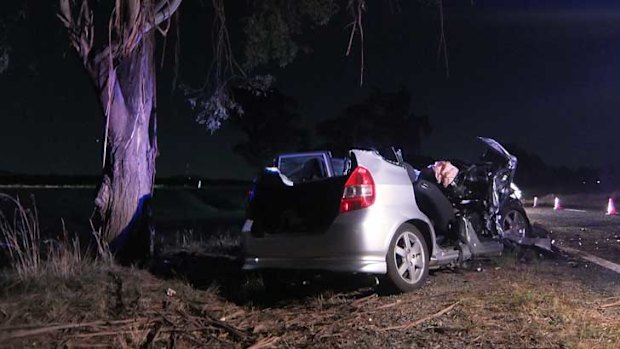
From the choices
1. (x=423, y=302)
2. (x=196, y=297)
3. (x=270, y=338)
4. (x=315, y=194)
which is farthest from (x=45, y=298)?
(x=423, y=302)

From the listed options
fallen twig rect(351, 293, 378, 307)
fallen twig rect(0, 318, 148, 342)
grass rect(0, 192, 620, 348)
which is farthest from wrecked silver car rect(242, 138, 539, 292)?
fallen twig rect(0, 318, 148, 342)

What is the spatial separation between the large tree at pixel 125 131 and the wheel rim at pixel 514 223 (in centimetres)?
523

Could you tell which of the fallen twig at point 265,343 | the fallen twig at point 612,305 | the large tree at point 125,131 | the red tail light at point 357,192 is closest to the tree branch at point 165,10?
the large tree at point 125,131

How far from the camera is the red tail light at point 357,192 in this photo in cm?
737

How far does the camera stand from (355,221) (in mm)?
7305

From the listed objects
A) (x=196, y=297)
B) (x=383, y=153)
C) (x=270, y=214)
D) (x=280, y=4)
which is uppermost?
(x=280, y=4)

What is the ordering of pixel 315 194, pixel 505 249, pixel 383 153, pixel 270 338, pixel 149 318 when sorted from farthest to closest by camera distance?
pixel 505 249 → pixel 383 153 → pixel 315 194 → pixel 149 318 → pixel 270 338

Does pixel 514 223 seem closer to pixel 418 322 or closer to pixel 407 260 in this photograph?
pixel 407 260

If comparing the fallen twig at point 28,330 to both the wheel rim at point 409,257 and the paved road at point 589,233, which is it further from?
the paved road at point 589,233

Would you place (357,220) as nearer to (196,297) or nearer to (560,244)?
(196,297)

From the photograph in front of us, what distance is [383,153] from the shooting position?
8938 mm

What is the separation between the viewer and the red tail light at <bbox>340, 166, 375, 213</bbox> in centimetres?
737

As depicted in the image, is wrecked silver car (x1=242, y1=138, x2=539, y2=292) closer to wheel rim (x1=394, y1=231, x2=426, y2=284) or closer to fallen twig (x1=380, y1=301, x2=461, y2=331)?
wheel rim (x1=394, y1=231, x2=426, y2=284)

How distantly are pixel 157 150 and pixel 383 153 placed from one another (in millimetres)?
3812
